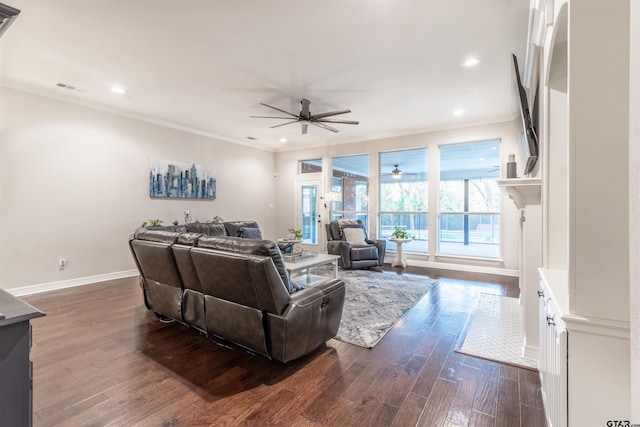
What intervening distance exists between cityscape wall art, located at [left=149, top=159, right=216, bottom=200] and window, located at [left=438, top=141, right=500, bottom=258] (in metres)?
4.99

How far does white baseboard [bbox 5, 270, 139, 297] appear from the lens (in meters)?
4.07

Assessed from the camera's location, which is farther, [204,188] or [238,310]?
[204,188]

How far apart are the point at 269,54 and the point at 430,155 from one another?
4098 mm

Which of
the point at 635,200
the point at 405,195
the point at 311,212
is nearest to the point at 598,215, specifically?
the point at 635,200

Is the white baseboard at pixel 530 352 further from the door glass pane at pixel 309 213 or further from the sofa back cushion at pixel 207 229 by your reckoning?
the door glass pane at pixel 309 213

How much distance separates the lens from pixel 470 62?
11.2 feet

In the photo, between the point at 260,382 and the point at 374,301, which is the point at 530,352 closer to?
the point at 374,301

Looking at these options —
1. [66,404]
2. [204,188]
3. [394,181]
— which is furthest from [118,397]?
[394,181]

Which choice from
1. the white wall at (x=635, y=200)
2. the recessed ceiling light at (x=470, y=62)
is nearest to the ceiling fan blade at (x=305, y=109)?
the recessed ceiling light at (x=470, y=62)

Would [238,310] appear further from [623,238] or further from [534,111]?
[534,111]

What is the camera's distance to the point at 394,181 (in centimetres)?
688

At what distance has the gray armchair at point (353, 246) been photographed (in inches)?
223

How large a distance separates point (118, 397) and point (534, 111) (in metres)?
4.08

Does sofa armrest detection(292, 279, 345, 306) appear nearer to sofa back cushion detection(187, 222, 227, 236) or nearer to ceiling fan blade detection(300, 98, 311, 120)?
ceiling fan blade detection(300, 98, 311, 120)
